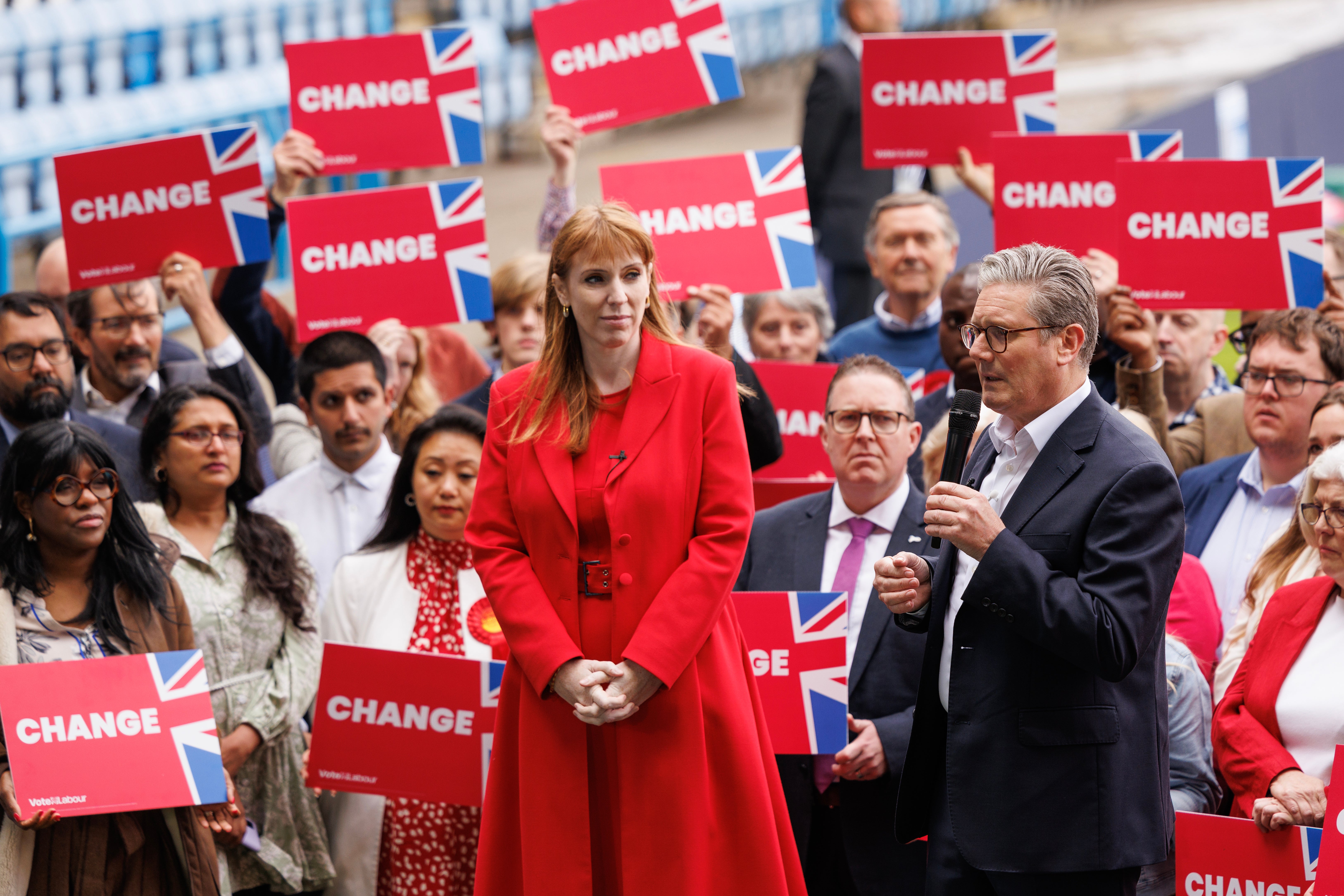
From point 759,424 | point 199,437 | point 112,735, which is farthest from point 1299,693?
point 199,437

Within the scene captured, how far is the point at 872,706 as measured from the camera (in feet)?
13.7

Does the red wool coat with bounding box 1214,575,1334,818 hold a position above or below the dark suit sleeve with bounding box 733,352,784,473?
below

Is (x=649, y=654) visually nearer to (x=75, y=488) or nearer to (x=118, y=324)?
(x=75, y=488)

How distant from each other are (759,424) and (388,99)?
7.26ft

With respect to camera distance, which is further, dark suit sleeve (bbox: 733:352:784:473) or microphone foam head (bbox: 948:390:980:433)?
dark suit sleeve (bbox: 733:352:784:473)

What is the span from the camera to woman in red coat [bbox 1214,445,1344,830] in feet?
11.8

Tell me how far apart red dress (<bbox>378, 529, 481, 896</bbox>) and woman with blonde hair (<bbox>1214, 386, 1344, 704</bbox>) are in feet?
6.82

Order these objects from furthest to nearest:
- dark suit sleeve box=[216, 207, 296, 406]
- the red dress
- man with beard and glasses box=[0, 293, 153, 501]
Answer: dark suit sleeve box=[216, 207, 296, 406]
man with beard and glasses box=[0, 293, 153, 501]
the red dress

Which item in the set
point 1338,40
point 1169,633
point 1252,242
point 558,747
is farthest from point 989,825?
point 1338,40

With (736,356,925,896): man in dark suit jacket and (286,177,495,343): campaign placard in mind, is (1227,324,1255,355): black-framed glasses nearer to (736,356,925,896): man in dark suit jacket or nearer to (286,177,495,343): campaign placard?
(736,356,925,896): man in dark suit jacket

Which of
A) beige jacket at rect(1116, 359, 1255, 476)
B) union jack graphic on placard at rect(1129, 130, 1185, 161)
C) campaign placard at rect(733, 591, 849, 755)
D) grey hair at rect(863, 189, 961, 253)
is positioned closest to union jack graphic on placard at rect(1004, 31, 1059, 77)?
union jack graphic on placard at rect(1129, 130, 1185, 161)

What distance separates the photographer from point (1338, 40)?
63.2 ft

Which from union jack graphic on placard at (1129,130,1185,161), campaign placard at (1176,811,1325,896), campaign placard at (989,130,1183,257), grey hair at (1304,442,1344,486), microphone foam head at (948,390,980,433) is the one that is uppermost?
union jack graphic on placard at (1129,130,1185,161)

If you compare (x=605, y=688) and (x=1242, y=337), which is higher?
(x=1242, y=337)
